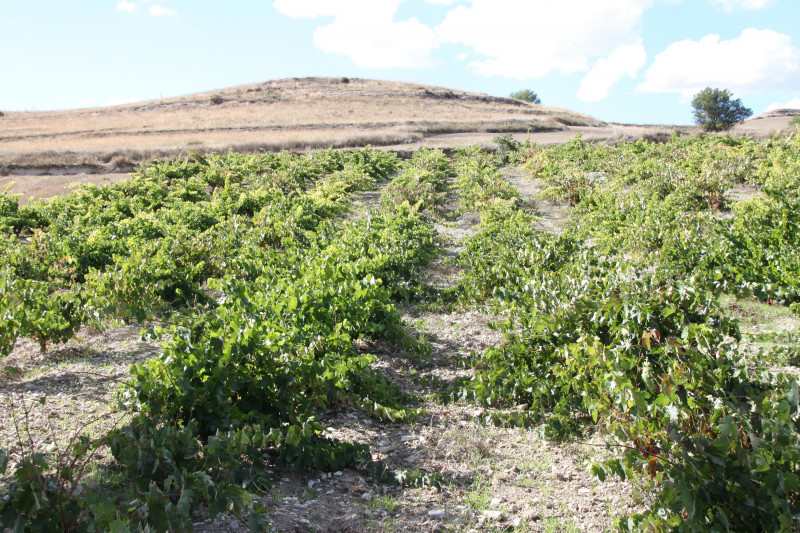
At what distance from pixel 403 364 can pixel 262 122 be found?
3950cm

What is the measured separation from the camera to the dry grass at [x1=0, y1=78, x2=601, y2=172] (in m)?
28.1

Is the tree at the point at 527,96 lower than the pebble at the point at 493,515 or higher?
higher

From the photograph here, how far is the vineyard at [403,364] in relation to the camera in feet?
8.75

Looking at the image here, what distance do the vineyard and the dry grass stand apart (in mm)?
19046

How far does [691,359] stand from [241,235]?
7757 millimetres

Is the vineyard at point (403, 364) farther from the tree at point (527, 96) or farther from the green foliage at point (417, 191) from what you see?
the tree at point (527, 96)

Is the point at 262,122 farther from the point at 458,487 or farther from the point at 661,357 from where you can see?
the point at 458,487

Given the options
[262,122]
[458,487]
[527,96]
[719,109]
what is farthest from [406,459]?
[527,96]

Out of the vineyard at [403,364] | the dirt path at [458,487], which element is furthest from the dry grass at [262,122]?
the dirt path at [458,487]

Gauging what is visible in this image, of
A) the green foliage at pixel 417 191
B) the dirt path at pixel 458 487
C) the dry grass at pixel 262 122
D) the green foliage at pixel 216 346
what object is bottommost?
the dirt path at pixel 458 487

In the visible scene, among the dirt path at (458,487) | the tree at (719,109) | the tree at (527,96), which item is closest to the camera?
the dirt path at (458,487)

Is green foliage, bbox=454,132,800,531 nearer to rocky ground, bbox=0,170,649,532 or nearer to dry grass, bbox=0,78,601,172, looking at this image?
rocky ground, bbox=0,170,649,532

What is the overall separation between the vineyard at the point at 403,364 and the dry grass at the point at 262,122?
19046 mm

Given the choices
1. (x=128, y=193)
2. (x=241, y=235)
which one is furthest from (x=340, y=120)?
(x=241, y=235)
